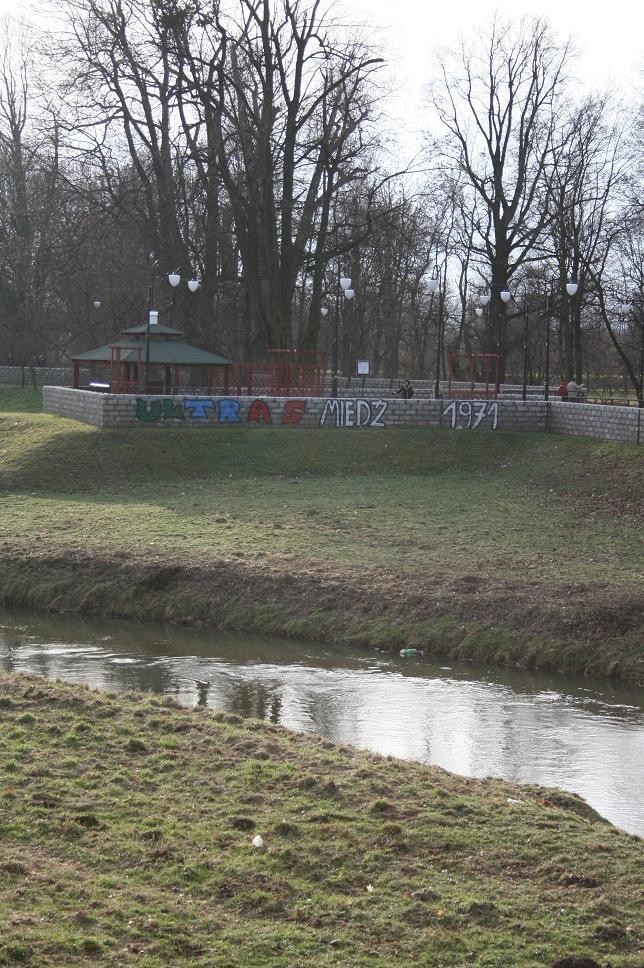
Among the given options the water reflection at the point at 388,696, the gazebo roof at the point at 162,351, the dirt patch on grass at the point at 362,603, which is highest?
the gazebo roof at the point at 162,351

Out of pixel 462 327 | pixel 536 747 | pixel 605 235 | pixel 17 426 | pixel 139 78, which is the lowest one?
pixel 536 747

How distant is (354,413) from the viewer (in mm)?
32812

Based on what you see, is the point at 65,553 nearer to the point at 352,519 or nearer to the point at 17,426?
the point at 352,519

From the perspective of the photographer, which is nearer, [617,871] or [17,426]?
[617,871]

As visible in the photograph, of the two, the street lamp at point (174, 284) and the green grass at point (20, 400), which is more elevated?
the street lamp at point (174, 284)

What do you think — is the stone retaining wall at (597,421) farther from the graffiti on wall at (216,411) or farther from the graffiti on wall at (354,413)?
the graffiti on wall at (216,411)

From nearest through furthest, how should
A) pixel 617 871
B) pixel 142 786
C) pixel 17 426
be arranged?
pixel 617 871, pixel 142 786, pixel 17 426

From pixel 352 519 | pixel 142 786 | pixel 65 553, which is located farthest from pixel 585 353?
pixel 142 786

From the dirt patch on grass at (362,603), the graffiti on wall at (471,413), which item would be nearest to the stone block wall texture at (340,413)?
the graffiti on wall at (471,413)

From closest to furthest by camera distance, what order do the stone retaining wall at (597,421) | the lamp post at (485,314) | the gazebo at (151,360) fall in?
1. the stone retaining wall at (597,421)
2. the gazebo at (151,360)
3. the lamp post at (485,314)

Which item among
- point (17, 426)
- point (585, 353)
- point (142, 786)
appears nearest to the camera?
point (142, 786)

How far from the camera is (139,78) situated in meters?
39.6

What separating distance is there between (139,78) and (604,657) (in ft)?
101

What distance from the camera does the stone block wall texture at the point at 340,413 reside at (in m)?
30.7
